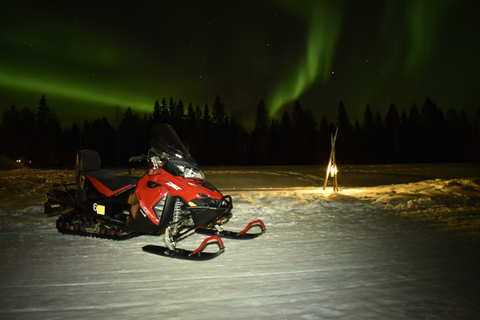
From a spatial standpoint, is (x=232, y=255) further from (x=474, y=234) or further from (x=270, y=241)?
(x=474, y=234)

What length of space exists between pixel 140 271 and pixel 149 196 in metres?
1.26

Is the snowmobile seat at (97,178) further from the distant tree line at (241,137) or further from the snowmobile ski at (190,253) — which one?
the distant tree line at (241,137)

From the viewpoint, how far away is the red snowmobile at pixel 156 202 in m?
4.71

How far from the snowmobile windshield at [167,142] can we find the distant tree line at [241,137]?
56938mm

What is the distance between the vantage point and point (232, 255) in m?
4.57

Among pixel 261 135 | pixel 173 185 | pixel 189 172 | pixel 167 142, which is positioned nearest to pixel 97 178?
pixel 167 142

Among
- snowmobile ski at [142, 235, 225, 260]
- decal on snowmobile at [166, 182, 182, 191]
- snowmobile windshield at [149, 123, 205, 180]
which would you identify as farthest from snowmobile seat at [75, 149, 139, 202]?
snowmobile ski at [142, 235, 225, 260]

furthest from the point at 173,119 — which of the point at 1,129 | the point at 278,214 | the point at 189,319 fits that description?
the point at 189,319

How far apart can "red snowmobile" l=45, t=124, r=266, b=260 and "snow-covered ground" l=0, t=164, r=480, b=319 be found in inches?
9.4

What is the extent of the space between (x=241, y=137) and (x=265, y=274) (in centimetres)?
6283

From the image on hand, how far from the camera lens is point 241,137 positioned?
66.3 meters

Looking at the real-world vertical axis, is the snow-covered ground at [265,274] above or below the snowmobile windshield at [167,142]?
below

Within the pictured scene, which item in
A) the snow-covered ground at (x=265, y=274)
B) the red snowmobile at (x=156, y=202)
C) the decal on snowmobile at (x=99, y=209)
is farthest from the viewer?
the decal on snowmobile at (x=99, y=209)

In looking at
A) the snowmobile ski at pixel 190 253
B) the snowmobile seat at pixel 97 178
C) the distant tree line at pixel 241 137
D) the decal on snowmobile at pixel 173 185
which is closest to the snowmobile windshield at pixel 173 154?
the decal on snowmobile at pixel 173 185
